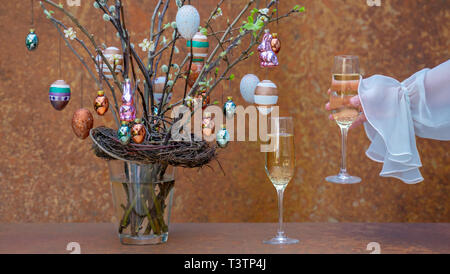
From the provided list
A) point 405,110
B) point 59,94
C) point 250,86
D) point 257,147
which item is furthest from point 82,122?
point 257,147

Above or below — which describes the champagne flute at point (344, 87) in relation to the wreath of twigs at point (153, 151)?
above

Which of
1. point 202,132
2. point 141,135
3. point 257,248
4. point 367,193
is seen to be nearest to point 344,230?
point 257,248

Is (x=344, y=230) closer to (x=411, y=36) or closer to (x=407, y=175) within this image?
(x=407, y=175)

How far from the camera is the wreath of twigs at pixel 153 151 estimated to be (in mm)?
1312

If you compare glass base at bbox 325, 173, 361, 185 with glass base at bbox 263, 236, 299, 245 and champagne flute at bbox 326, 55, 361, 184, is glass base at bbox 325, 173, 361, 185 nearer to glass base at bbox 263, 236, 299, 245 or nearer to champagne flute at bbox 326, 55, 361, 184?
champagne flute at bbox 326, 55, 361, 184

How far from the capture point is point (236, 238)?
1417mm

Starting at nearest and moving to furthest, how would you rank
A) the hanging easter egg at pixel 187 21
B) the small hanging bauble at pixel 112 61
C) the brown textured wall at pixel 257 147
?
the hanging easter egg at pixel 187 21 → the small hanging bauble at pixel 112 61 → the brown textured wall at pixel 257 147

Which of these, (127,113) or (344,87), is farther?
(344,87)

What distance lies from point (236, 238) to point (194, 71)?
432mm

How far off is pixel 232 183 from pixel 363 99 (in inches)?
49.7

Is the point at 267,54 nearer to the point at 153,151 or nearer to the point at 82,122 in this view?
the point at 153,151

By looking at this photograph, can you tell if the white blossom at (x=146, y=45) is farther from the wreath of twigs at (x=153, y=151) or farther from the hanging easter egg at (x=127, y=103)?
the wreath of twigs at (x=153, y=151)

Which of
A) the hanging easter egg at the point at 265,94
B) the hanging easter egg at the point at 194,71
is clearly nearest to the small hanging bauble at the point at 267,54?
the hanging easter egg at the point at 265,94

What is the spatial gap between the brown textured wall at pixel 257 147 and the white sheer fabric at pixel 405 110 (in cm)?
99
